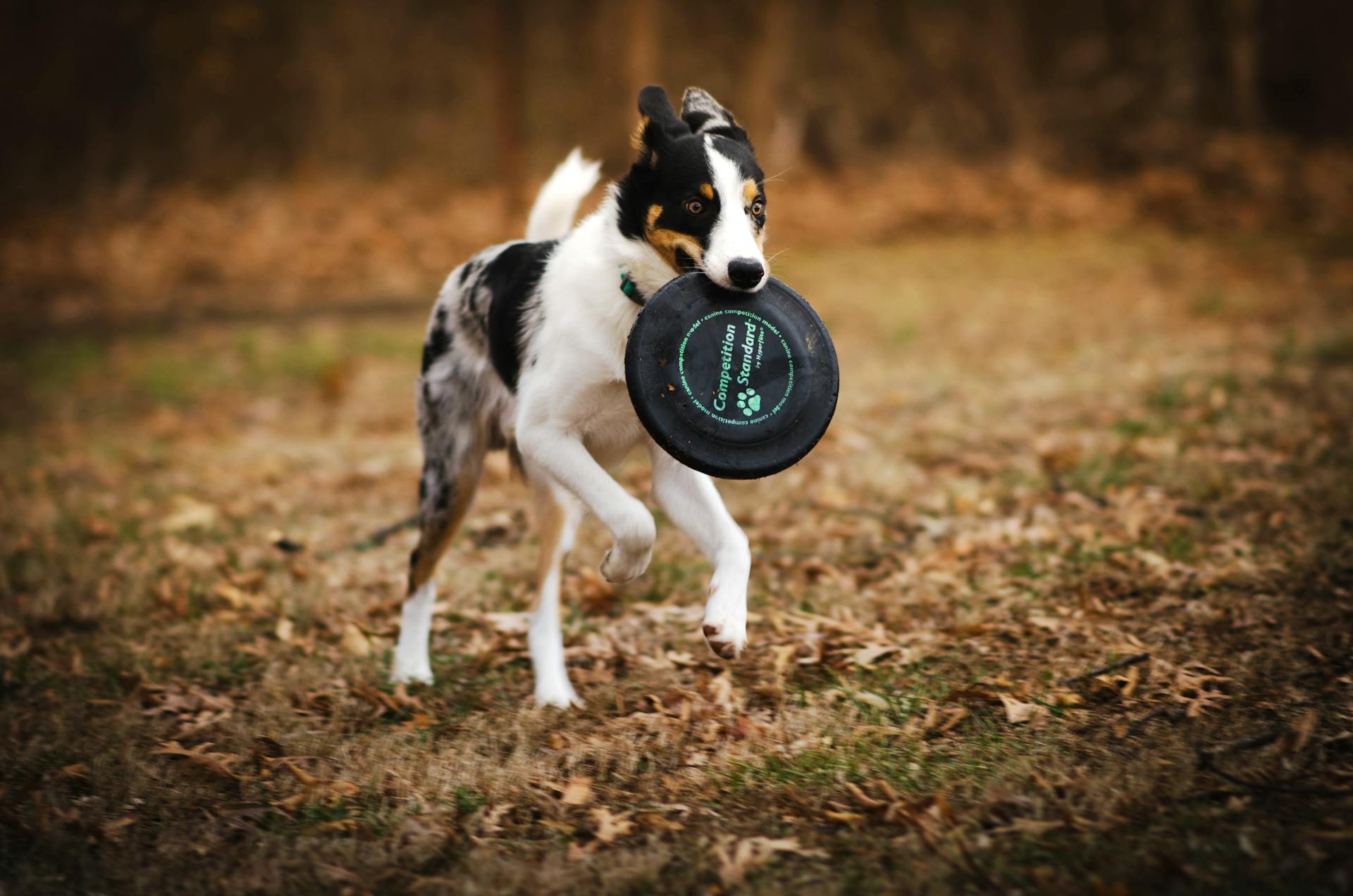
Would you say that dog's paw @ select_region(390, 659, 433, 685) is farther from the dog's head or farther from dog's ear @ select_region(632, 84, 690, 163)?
dog's ear @ select_region(632, 84, 690, 163)

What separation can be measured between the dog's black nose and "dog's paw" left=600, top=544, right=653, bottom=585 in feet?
3.03

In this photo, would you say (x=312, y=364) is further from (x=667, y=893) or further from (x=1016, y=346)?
(x=667, y=893)

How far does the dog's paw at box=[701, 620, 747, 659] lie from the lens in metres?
3.71

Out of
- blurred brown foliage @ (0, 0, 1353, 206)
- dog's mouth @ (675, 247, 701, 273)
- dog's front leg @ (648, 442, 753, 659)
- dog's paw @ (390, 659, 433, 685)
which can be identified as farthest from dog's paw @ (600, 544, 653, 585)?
blurred brown foliage @ (0, 0, 1353, 206)

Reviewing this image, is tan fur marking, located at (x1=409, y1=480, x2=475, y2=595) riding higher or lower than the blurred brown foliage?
lower

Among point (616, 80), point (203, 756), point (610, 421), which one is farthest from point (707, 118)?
point (616, 80)

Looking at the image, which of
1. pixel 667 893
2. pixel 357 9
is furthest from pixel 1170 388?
pixel 357 9

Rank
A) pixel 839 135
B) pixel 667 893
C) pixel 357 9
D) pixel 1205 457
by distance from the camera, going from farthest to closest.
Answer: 1. pixel 357 9
2. pixel 839 135
3. pixel 1205 457
4. pixel 667 893

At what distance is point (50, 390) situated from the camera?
416 inches

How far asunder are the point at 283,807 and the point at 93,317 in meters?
11.4

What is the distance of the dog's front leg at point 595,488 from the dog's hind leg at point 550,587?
35cm

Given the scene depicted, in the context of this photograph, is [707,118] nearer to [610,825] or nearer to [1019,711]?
[1019,711]

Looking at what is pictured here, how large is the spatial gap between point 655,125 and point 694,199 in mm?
348

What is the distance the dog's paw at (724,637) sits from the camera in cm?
371
